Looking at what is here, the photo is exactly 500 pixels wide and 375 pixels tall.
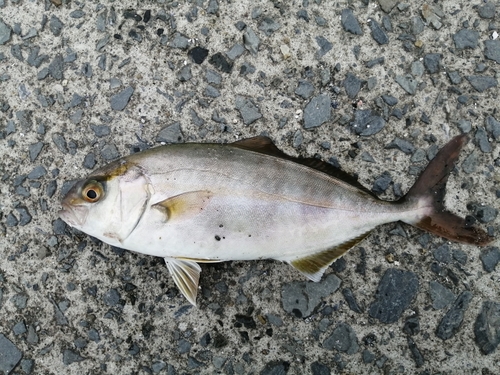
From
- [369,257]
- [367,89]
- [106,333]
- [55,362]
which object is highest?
[367,89]

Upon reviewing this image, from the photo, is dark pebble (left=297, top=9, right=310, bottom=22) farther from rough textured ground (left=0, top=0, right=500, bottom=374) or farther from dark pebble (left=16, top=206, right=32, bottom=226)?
dark pebble (left=16, top=206, right=32, bottom=226)

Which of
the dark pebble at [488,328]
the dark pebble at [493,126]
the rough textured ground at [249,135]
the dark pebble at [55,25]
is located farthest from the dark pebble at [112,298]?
the dark pebble at [493,126]

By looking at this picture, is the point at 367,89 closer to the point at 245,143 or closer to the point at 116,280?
the point at 245,143

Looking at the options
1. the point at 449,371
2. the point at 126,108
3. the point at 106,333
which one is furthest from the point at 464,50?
the point at 106,333

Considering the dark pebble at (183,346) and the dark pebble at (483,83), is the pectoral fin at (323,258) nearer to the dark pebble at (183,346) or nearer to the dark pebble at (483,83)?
the dark pebble at (183,346)

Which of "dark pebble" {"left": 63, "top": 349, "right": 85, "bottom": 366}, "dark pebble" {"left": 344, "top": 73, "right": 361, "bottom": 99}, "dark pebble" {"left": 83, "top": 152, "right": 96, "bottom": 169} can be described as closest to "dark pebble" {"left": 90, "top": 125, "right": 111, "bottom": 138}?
"dark pebble" {"left": 83, "top": 152, "right": 96, "bottom": 169}

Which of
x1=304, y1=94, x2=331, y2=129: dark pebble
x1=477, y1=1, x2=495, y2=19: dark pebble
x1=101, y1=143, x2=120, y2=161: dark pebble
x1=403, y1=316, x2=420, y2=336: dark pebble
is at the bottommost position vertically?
x1=403, y1=316, x2=420, y2=336: dark pebble

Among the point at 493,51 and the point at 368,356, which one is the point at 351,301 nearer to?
the point at 368,356
